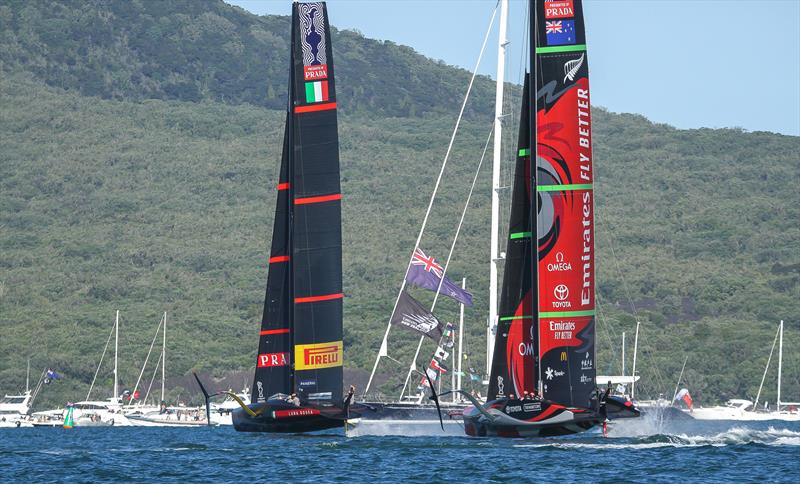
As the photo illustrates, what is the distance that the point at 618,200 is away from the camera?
177 meters

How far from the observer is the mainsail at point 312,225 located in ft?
151

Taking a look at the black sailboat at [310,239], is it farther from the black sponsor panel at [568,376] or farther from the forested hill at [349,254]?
the forested hill at [349,254]

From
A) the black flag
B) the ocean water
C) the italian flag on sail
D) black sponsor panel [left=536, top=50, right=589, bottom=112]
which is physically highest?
the italian flag on sail

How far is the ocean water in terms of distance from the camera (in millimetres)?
33594

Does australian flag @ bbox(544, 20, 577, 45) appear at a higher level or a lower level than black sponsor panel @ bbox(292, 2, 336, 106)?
lower

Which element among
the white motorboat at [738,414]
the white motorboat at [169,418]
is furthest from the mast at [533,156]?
the white motorboat at [738,414]

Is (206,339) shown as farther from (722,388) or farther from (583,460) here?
(583,460)

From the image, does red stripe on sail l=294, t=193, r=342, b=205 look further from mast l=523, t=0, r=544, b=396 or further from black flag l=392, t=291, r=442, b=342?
mast l=523, t=0, r=544, b=396

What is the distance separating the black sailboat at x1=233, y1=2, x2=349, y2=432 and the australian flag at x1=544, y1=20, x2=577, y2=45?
29.1ft

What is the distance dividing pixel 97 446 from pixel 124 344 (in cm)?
5533

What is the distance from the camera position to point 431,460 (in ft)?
123

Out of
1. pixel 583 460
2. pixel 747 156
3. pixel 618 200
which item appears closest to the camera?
pixel 583 460

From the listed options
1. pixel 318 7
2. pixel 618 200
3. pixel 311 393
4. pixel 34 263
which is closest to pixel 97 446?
pixel 311 393

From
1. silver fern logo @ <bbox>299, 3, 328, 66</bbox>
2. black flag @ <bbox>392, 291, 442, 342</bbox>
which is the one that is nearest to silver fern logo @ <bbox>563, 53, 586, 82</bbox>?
silver fern logo @ <bbox>299, 3, 328, 66</bbox>
